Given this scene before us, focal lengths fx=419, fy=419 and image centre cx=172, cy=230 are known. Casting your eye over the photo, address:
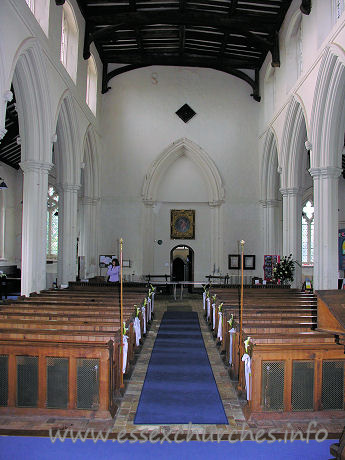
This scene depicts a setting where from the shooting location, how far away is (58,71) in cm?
1071

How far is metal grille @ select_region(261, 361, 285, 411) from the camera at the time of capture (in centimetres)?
447

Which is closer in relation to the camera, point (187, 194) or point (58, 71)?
point (58, 71)

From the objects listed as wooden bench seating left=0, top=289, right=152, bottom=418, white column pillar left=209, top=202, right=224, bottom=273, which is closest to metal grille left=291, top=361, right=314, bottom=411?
wooden bench seating left=0, top=289, right=152, bottom=418

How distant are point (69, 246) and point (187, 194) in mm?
6853

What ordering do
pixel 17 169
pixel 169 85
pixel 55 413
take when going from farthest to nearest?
pixel 17 169 < pixel 169 85 < pixel 55 413

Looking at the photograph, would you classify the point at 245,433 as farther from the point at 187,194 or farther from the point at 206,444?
the point at 187,194

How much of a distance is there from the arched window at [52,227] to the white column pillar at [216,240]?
7514mm

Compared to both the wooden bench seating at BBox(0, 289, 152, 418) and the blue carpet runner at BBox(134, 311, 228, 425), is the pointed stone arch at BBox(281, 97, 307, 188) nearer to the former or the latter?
the blue carpet runner at BBox(134, 311, 228, 425)

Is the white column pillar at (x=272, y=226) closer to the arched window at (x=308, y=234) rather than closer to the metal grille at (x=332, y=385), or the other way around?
the arched window at (x=308, y=234)

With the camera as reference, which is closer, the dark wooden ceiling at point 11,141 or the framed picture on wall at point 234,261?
the dark wooden ceiling at point 11,141

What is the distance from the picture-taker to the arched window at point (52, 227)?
20031 mm

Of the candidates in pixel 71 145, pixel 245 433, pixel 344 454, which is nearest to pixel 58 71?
pixel 71 145

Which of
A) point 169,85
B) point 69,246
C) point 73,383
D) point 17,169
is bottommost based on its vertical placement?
point 73,383

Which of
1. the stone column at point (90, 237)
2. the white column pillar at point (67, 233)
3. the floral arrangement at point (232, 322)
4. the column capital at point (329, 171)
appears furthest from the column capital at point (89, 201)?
the floral arrangement at point (232, 322)
